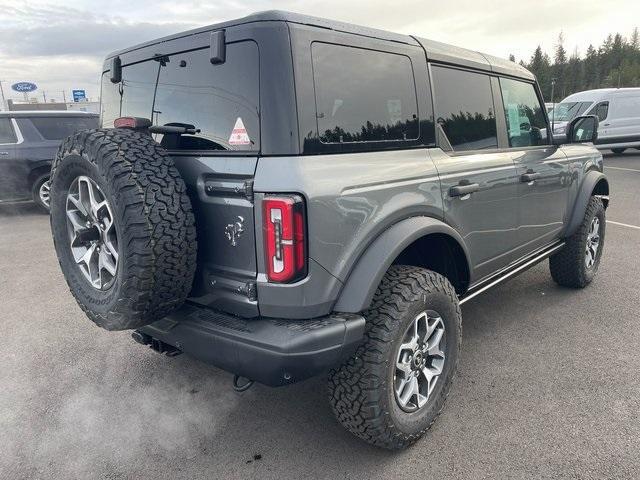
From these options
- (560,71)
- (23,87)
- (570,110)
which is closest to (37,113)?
(570,110)

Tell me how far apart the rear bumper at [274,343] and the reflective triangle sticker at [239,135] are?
780 mm

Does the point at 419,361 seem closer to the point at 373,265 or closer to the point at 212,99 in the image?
the point at 373,265

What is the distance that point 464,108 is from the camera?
10.0ft

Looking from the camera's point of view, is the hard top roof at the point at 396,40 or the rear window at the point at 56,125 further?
the rear window at the point at 56,125

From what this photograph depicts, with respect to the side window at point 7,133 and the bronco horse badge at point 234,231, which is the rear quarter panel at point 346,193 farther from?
the side window at point 7,133

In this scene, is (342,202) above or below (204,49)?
below

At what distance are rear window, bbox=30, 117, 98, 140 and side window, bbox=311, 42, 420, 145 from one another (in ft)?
25.4

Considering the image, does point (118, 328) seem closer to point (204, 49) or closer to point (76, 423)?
point (76, 423)

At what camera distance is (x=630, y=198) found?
9219 millimetres

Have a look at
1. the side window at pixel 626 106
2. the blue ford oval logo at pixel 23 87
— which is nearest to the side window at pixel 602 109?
the side window at pixel 626 106

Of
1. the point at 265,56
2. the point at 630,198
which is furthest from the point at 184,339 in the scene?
the point at 630,198

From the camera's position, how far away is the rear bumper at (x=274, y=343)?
6.58 feet

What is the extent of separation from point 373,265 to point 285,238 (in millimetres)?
451

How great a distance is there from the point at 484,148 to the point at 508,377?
1.47 meters
